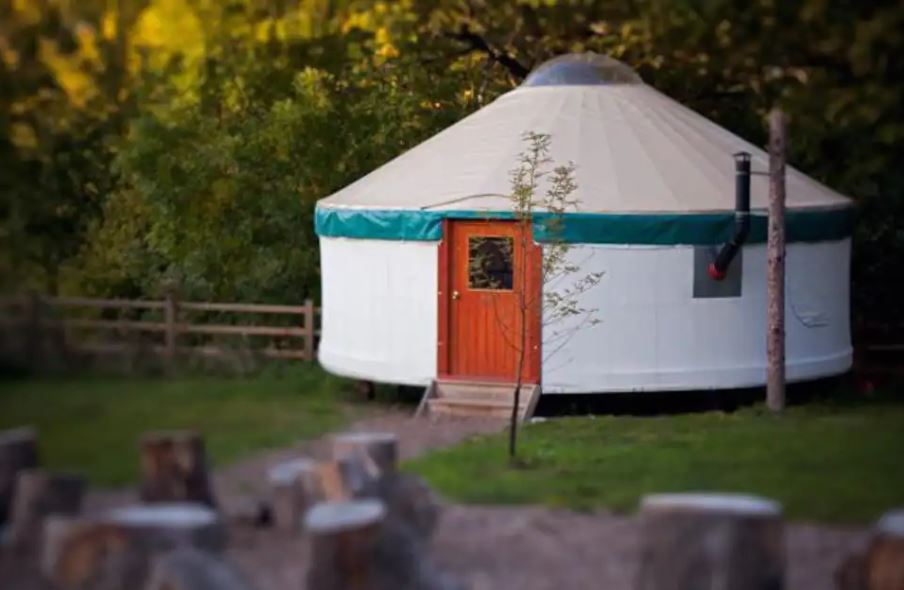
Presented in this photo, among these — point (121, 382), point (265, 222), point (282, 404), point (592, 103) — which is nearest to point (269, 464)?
point (282, 404)

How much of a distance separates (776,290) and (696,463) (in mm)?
2846

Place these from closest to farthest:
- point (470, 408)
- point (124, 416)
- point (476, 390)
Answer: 1. point (124, 416)
2. point (470, 408)
3. point (476, 390)

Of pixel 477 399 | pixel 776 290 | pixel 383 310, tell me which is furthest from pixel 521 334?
pixel 776 290

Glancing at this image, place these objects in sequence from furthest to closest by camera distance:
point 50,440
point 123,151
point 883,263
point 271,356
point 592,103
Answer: point 883,263, point 592,103, point 271,356, point 123,151, point 50,440

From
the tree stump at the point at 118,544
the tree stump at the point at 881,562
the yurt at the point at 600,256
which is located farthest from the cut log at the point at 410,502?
the yurt at the point at 600,256

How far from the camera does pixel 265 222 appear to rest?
12.8m

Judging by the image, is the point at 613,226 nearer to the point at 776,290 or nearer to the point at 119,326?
the point at 776,290

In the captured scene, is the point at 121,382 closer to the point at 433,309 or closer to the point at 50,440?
the point at 50,440

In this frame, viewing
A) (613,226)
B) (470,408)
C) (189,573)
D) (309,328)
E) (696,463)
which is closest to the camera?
(189,573)

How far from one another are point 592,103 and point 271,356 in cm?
423

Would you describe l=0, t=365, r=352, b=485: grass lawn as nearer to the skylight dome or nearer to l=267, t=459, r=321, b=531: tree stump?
l=267, t=459, r=321, b=531: tree stump

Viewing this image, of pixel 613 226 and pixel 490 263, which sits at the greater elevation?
pixel 613 226

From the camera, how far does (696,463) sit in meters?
7.67

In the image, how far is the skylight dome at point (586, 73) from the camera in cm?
1138
